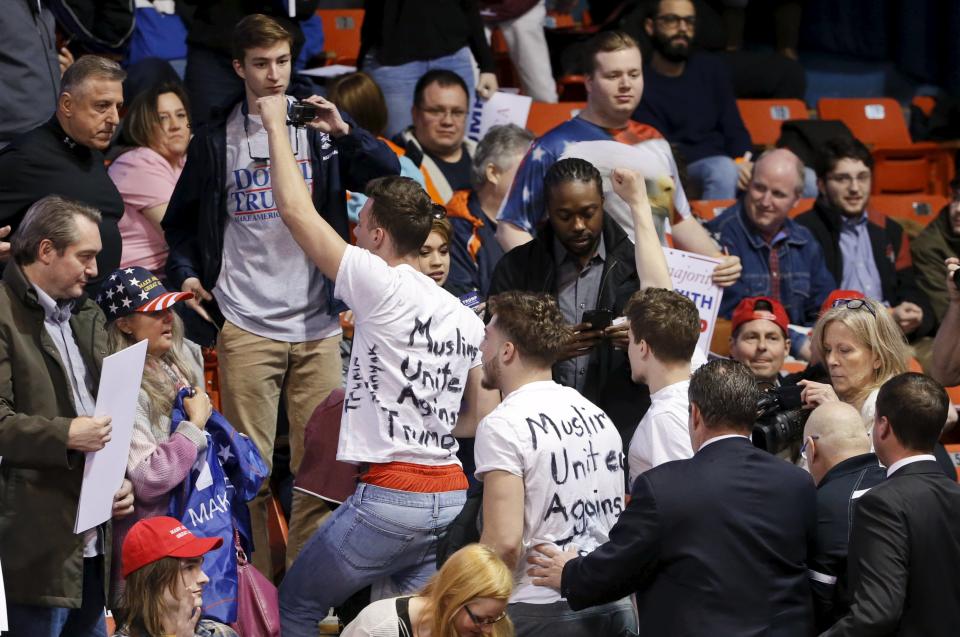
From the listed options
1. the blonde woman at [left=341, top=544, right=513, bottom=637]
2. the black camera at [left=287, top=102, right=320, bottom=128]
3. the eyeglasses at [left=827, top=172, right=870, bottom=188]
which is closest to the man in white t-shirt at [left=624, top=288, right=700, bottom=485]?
the blonde woman at [left=341, top=544, right=513, bottom=637]

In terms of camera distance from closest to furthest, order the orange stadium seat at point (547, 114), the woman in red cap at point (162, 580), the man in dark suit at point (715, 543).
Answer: the man in dark suit at point (715, 543)
the woman in red cap at point (162, 580)
the orange stadium seat at point (547, 114)

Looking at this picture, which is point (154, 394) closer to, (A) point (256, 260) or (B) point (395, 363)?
(B) point (395, 363)

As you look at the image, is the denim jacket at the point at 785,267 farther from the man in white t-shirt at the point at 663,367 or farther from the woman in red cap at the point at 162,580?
the woman in red cap at the point at 162,580

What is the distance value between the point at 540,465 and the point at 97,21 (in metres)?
4.55

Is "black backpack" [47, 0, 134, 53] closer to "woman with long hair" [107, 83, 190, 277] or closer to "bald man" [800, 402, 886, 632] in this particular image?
"woman with long hair" [107, 83, 190, 277]

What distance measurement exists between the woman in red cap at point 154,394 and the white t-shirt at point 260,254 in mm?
602

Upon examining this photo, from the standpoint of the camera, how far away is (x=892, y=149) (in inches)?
425

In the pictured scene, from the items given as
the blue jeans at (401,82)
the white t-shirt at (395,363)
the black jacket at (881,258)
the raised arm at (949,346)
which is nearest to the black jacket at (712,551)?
the white t-shirt at (395,363)

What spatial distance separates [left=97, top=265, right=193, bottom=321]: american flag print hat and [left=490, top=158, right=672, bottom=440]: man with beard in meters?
1.29

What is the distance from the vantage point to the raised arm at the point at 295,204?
4.58 meters

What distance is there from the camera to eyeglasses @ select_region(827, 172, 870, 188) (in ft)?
27.3

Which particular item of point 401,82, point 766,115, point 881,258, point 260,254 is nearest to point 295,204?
point 260,254

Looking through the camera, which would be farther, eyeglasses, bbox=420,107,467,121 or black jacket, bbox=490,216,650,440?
eyeglasses, bbox=420,107,467,121

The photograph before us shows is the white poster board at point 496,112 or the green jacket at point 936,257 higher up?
the white poster board at point 496,112
